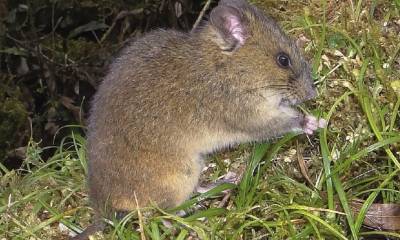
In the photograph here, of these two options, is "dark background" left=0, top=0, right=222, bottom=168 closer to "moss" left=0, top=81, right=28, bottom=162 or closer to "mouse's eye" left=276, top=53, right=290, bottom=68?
"moss" left=0, top=81, right=28, bottom=162

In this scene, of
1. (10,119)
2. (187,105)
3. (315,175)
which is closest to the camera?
(315,175)

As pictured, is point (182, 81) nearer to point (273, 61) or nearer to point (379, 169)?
point (273, 61)

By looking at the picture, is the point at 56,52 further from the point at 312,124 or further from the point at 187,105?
the point at 312,124

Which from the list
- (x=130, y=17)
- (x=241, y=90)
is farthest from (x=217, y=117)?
(x=130, y=17)

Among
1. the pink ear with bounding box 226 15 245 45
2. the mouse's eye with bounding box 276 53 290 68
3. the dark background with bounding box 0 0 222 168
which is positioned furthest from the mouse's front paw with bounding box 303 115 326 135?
the dark background with bounding box 0 0 222 168

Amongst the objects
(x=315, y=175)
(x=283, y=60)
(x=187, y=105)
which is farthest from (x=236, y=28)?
(x=315, y=175)

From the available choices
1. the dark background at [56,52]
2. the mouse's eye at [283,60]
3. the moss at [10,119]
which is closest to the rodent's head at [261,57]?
the mouse's eye at [283,60]

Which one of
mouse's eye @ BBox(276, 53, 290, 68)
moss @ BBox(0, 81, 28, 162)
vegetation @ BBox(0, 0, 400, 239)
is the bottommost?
moss @ BBox(0, 81, 28, 162)
